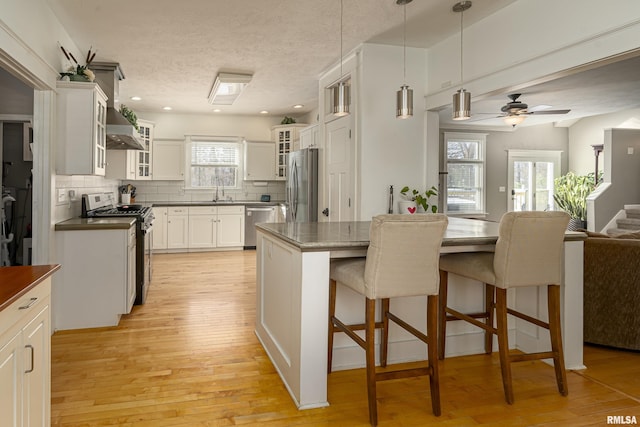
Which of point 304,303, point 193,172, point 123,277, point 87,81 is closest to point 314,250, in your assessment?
point 304,303

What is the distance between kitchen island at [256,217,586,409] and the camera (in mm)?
2342

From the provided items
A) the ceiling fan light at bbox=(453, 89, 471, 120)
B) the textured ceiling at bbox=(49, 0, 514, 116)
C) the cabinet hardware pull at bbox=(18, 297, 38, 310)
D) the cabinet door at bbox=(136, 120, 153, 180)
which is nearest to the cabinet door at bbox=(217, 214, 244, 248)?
the cabinet door at bbox=(136, 120, 153, 180)

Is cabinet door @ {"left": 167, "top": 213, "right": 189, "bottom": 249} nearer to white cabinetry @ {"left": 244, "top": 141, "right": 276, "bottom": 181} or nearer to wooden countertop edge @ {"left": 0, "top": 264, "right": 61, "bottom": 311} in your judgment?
white cabinetry @ {"left": 244, "top": 141, "right": 276, "bottom": 181}

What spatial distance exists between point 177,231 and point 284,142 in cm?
256

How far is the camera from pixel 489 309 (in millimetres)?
2990

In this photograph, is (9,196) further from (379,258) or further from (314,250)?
(379,258)

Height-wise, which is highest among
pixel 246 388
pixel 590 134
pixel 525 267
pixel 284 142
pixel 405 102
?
pixel 590 134

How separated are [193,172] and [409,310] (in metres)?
6.64

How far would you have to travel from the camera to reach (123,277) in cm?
375

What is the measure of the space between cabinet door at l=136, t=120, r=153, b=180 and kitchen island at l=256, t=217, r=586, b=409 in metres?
5.23

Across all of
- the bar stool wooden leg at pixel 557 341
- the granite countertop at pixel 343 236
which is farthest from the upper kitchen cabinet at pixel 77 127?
the bar stool wooden leg at pixel 557 341

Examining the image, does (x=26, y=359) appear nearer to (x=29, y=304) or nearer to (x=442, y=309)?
(x=29, y=304)

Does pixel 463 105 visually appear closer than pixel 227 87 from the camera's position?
Yes

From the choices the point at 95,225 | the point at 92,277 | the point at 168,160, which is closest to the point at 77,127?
the point at 95,225
